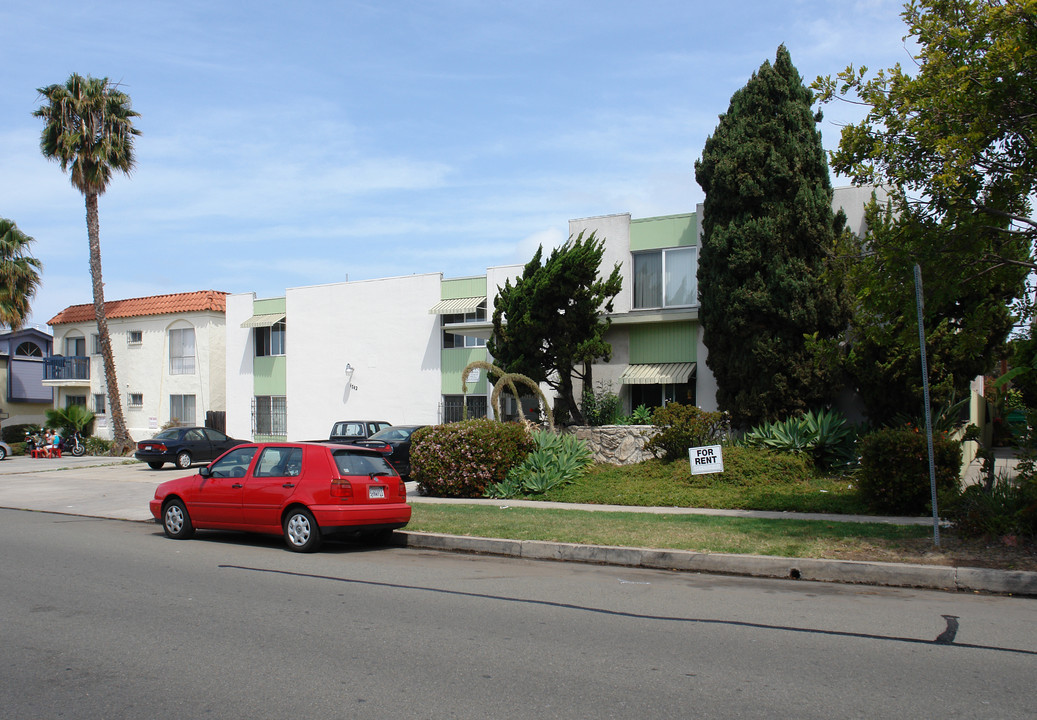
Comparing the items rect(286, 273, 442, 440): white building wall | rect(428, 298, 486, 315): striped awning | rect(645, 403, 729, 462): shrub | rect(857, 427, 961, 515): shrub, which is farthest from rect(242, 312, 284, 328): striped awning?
rect(857, 427, 961, 515): shrub

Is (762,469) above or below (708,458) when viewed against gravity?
below

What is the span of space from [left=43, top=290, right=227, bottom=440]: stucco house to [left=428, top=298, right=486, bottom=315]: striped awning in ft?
43.0

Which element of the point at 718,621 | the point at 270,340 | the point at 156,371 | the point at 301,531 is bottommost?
the point at 718,621

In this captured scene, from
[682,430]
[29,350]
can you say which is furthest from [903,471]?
[29,350]

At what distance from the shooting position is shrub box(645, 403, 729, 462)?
56.7 ft

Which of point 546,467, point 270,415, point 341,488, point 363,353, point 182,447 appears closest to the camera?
point 341,488

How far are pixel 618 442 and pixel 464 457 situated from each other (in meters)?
4.18

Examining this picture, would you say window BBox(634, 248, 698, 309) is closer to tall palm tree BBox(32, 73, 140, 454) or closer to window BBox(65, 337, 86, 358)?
tall palm tree BBox(32, 73, 140, 454)

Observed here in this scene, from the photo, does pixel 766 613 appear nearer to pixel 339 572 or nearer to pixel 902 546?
pixel 902 546

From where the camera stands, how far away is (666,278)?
72.1 feet

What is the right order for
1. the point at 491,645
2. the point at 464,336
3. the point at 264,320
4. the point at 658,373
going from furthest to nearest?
1. the point at 264,320
2. the point at 464,336
3. the point at 658,373
4. the point at 491,645

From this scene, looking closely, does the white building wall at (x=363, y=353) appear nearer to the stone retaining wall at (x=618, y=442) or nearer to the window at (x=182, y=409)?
the window at (x=182, y=409)

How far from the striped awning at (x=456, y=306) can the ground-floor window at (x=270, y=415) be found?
8.36 meters

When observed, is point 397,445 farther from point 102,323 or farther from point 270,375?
point 102,323
